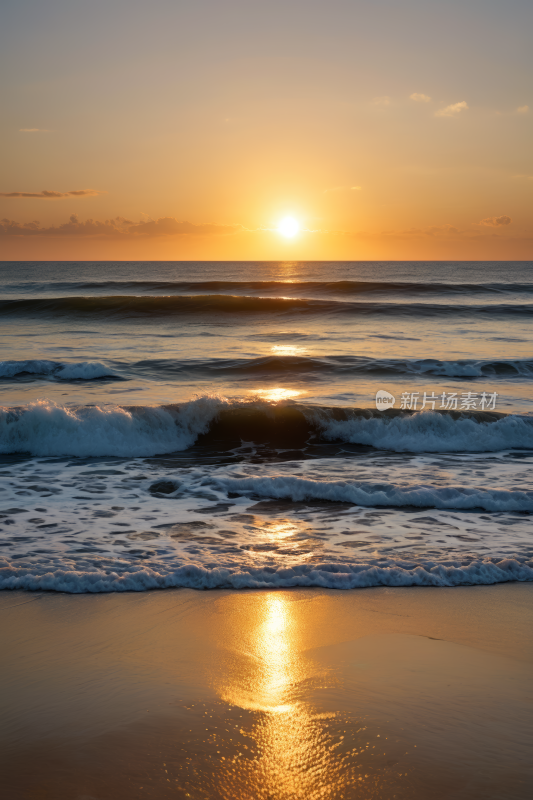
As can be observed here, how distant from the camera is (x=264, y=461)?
8.70 m

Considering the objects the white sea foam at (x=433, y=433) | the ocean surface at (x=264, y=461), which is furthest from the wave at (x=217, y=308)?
the white sea foam at (x=433, y=433)

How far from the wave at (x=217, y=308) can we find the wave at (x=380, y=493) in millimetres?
18809

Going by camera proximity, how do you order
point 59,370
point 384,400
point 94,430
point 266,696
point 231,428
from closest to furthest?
point 266,696 < point 94,430 < point 231,428 < point 384,400 < point 59,370

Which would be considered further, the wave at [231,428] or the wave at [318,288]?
the wave at [318,288]

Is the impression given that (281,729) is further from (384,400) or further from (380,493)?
(384,400)

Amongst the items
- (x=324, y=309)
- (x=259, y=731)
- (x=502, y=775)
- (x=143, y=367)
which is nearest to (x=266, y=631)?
(x=259, y=731)

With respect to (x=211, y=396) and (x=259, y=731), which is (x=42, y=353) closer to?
(x=211, y=396)

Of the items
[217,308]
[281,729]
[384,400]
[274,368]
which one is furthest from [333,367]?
[217,308]

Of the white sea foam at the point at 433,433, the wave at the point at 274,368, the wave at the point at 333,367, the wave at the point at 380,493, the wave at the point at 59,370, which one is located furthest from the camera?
the wave at the point at 333,367

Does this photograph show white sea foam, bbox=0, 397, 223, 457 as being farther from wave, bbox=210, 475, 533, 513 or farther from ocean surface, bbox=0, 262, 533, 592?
wave, bbox=210, 475, 533, 513

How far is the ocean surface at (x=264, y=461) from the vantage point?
Answer: 473cm

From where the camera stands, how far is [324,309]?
26.8 metres

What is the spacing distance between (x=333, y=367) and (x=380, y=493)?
848 cm

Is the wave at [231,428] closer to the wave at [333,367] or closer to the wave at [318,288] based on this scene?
the wave at [333,367]
